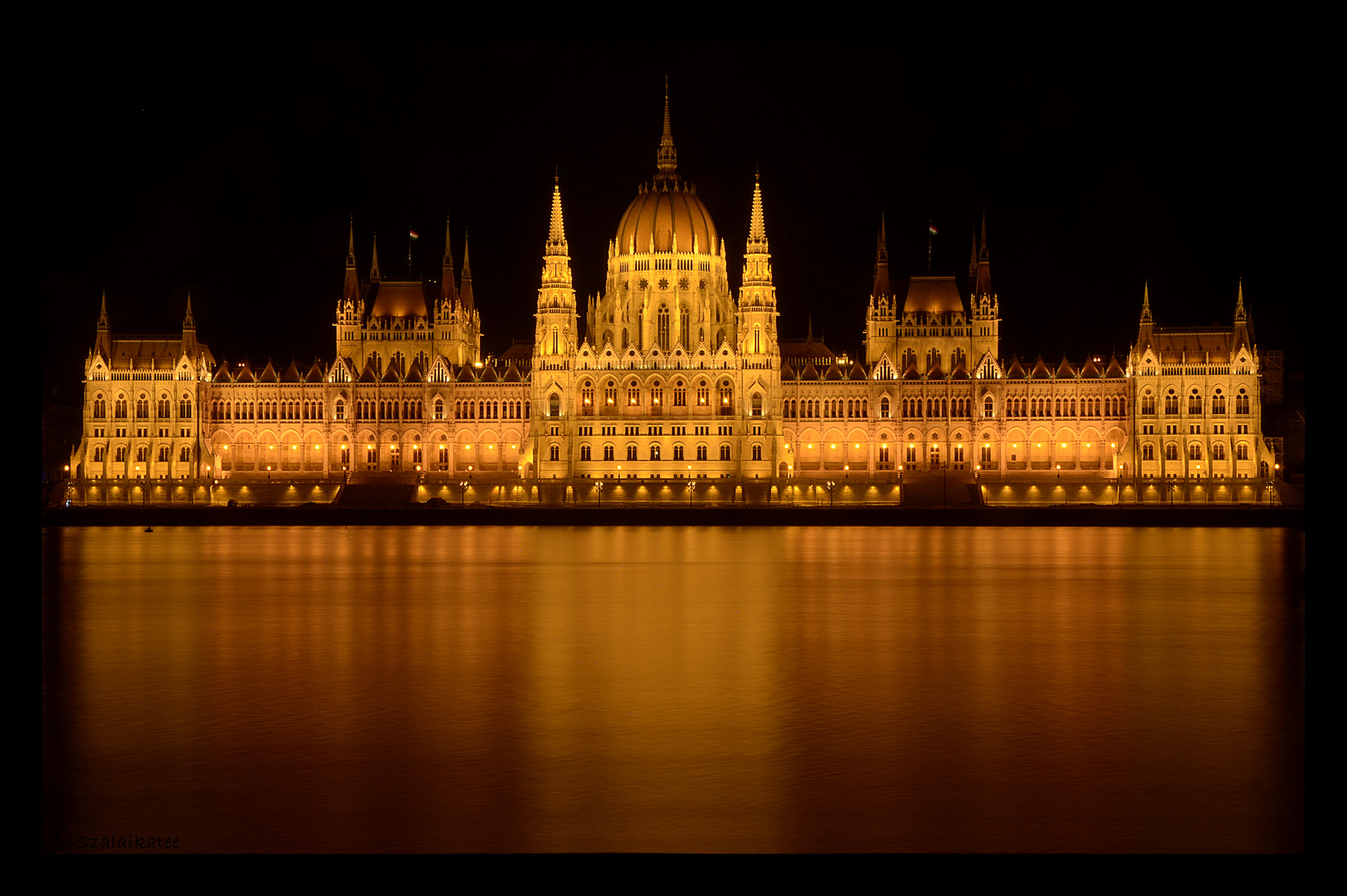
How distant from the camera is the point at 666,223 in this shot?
91.6 m

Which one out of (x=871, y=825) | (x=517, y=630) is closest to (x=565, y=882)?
(x=871, y=825)

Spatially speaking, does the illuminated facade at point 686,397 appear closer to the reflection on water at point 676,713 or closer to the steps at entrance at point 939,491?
the steps at entrance at point 939,491

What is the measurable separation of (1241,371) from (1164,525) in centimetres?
2003

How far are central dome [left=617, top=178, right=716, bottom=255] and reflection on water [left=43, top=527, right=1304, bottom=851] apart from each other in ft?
187

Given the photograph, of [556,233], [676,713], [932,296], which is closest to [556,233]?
[556,233]

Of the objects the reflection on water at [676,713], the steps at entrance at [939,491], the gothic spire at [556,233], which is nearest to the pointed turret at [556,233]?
the gothic spire at [556,233]

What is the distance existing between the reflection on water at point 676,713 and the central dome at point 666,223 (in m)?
57.0

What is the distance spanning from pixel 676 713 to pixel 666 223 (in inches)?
3017

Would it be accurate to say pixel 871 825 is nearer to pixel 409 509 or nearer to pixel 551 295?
pixel 409 509

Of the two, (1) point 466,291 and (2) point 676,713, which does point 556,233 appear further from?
(2) point 676,713

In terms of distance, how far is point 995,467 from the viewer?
84688 mm

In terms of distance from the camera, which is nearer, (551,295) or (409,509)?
(409,509)

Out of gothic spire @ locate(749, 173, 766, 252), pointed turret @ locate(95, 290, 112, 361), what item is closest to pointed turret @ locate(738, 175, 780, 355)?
gothic spire @ locate(749, 173, 766, 252)

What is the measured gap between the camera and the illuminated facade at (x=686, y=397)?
83.4m
